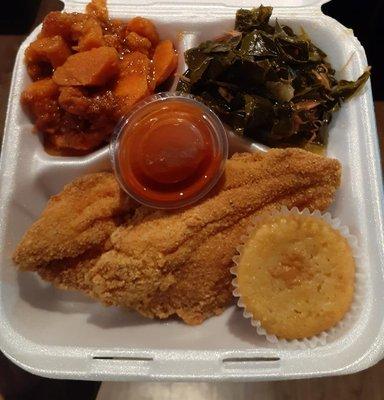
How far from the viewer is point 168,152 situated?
173 cm

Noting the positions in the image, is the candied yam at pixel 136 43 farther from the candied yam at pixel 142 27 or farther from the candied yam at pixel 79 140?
the candied yam at pixel 79 140

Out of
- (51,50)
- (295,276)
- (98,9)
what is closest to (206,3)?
(98,9)

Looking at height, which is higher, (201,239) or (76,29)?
(76,29)

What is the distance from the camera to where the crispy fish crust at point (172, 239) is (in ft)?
5.33

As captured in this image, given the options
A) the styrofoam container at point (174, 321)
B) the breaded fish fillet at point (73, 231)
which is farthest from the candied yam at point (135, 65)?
the breaded fish fillet at point (73, 231)

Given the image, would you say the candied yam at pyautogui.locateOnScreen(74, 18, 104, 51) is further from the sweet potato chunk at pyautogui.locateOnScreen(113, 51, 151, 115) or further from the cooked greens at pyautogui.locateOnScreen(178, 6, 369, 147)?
the cooked greens at pyautogui.locateOnScreen(178, 6, 369, 147)

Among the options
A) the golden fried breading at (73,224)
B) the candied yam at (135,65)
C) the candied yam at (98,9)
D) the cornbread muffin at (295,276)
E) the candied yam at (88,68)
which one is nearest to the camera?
the cornbread muffin at (295,276)

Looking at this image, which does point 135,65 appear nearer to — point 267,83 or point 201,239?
point 267,83

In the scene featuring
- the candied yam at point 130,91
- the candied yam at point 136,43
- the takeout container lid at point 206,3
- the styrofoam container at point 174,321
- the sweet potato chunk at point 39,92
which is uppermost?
the takeout container lid at point 206,3

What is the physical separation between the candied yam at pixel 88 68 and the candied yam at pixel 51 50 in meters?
0.06

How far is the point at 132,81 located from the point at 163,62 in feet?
0.57

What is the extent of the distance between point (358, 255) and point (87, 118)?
1.13m

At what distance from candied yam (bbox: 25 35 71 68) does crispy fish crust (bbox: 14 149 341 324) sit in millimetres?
503

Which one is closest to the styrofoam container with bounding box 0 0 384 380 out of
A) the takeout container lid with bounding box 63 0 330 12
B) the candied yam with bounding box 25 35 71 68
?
the takeout container lid with bounding box 63 0 330 12
